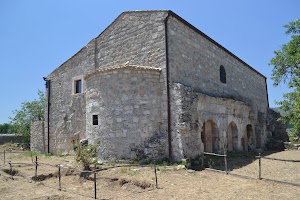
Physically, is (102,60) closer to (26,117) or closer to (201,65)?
(201,65)

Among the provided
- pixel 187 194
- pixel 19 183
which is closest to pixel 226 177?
pixel 187 194

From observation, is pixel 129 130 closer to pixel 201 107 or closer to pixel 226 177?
pixel 201 107

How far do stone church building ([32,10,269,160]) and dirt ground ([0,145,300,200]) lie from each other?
1373mm

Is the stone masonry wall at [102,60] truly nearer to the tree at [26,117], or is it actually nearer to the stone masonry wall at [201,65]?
the stone masonry wall at [201,65]

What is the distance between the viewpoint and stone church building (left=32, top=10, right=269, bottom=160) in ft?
34.0

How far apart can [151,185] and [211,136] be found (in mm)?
6098

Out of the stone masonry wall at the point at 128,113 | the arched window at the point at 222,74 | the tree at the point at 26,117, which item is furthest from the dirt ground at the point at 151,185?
the tree at the point at 26,117

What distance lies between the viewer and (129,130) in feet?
34.0

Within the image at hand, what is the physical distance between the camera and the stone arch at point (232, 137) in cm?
1423

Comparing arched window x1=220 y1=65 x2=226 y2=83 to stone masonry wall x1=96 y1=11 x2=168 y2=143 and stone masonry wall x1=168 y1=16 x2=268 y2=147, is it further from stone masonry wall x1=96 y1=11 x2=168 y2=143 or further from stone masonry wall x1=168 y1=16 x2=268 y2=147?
stone masonry wall x1=96 y1=11 x2=168 y2=143

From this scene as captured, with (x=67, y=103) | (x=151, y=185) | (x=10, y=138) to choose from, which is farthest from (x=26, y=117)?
(x=151, y=185)

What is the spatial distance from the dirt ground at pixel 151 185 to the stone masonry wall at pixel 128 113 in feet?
3.18

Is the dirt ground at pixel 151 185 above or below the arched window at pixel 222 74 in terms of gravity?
below

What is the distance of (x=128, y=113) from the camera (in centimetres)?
1048
